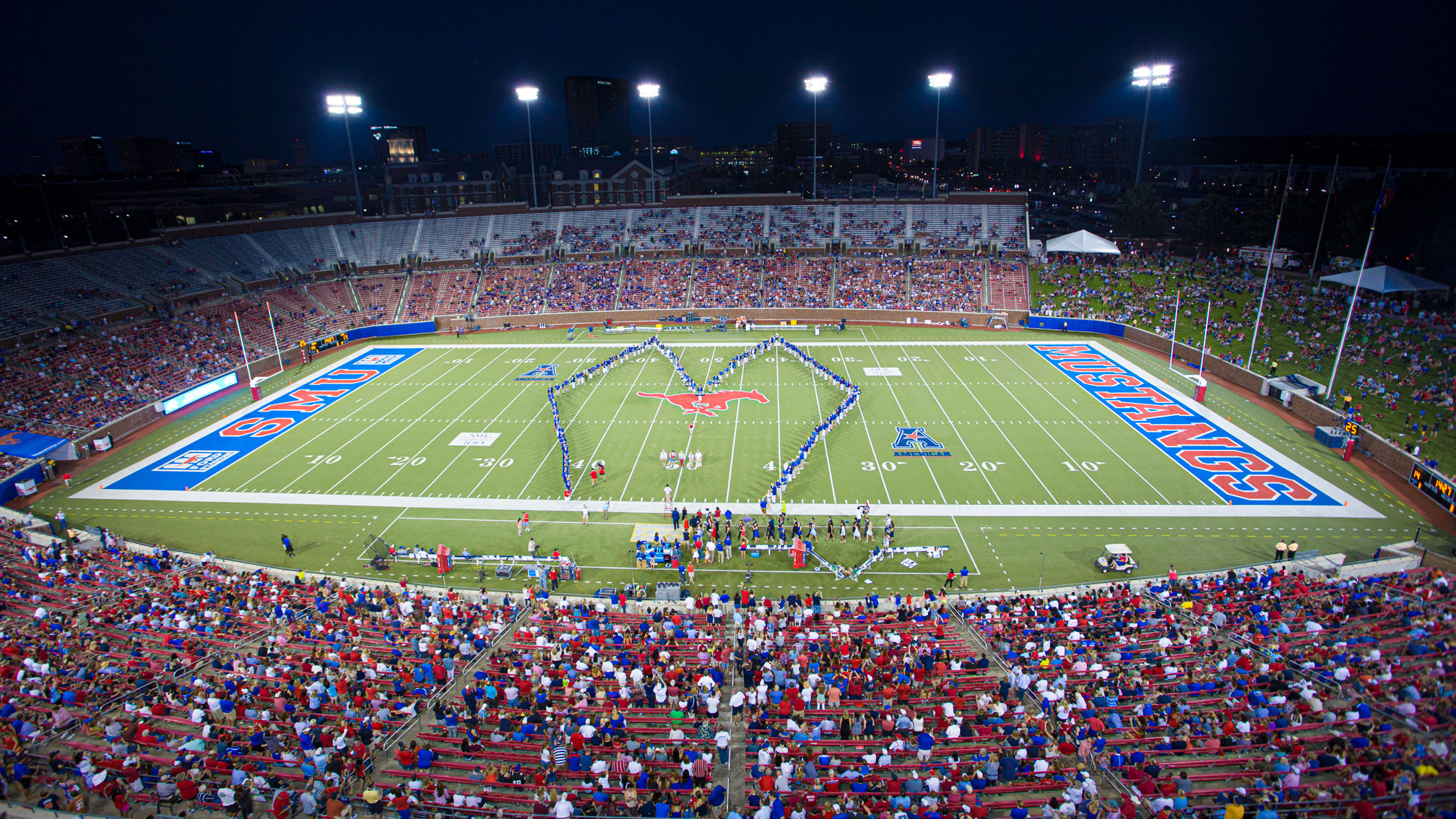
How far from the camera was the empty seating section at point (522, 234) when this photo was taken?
65.2 metres

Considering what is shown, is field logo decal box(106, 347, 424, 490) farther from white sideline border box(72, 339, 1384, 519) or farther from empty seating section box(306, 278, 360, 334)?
empty seating section box(306, 278, 360, 334)

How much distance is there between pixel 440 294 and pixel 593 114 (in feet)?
429

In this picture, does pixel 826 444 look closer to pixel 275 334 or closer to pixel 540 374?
pixel 540 374

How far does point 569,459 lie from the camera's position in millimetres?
29484

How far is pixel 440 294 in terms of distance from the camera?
5862cm

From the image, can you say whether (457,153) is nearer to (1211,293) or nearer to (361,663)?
(1211,293)

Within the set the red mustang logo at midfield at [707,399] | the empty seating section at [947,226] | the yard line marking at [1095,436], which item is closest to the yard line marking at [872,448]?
the red mustang logo at midfield at [707,399]

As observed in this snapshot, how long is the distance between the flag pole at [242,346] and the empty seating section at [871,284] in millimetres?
40045

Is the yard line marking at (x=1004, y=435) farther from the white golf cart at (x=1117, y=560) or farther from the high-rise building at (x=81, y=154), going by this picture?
the high-rise building at (x=81, y=154)

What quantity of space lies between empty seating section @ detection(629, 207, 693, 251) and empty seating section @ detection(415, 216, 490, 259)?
14029mm

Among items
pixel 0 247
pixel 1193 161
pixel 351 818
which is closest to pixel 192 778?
pixel 351 818

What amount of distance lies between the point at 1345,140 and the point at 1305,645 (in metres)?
82.6

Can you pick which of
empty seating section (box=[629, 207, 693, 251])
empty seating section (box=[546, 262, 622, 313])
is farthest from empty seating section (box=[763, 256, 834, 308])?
empty seating section (box=[546, 262, 622, 313])

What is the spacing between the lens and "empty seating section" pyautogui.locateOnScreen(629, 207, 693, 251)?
2596 inches
